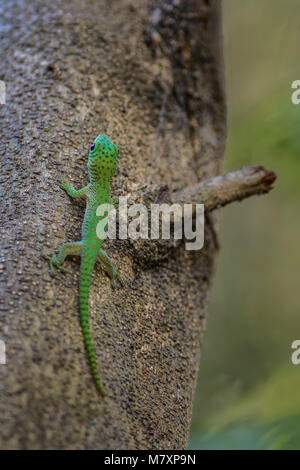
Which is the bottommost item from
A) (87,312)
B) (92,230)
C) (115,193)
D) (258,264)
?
(87,312)

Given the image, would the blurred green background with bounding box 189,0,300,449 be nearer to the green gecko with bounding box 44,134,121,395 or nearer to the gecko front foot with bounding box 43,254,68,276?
the green gecko with bounding box 44,134,121,395

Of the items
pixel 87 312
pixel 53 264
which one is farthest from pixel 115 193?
pixel 87 312

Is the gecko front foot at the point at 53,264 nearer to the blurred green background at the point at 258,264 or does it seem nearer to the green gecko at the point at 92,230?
the green gecko at the point at 92,230

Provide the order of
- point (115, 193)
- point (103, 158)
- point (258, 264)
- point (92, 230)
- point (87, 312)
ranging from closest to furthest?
1. point (87, 312)
2. point (92, 230)
3. point (103, 158)
4. point (115, 193)
5. point (258, 264)

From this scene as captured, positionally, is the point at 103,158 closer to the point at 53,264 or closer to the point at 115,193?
the point at 115,193

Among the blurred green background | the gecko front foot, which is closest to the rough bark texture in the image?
the gecko front foot
